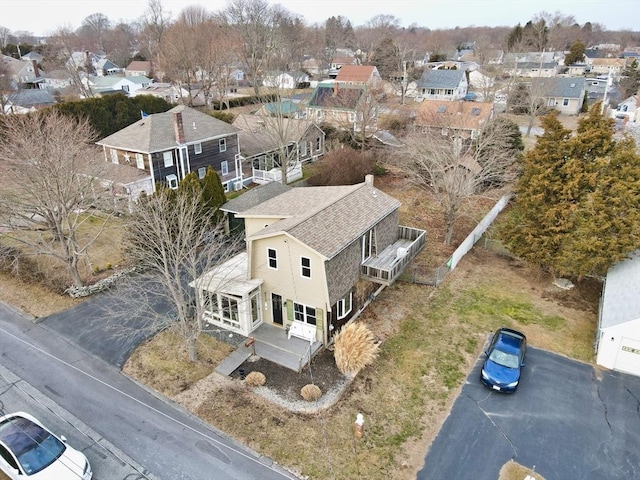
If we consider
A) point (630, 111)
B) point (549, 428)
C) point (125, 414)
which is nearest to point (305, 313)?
point (125, 414)

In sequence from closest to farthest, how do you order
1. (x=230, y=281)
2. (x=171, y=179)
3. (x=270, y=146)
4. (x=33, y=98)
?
1. (x=230, y=281)
2. (x=171, y=179)
3. (x=270, y=146)
4. (x=33, y=98)

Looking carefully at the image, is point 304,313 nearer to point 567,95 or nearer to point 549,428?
point 549,428

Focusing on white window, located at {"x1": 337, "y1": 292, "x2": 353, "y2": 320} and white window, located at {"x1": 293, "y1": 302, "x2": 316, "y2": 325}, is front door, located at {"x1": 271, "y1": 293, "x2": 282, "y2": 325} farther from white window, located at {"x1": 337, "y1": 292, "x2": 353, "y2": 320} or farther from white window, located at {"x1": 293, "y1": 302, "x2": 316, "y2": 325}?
white window, located at {"x1": 337, "y1": 292, "x2": 353, "y2": 320}

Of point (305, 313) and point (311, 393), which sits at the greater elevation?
point (305, 313)

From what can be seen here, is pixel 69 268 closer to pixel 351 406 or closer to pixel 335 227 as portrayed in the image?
pixel 335 227

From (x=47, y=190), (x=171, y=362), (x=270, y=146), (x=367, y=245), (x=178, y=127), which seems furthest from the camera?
(x=270, y=146)

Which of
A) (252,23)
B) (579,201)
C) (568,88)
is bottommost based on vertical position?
(579,201)
